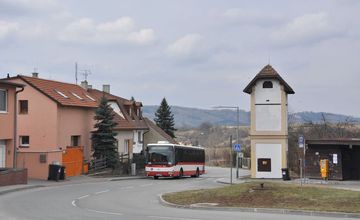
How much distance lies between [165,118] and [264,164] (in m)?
39.7

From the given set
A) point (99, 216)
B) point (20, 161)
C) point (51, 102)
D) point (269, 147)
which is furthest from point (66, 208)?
point (269, 147)

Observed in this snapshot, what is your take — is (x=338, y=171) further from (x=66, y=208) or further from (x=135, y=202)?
(x=66, y=208)

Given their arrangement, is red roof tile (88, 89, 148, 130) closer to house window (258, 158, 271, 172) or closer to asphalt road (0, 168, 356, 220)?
house window (258, 158, 271, 172)

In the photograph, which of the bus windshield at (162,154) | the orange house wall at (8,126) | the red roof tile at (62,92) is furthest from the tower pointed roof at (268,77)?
the orange house wall at (8,126)

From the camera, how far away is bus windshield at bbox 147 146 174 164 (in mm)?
48656

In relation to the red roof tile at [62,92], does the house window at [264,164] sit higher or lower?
lower

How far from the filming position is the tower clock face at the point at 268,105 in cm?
5012

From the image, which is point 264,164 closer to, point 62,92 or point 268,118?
point 268,118

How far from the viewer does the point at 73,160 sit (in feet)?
152

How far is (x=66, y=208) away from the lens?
21625 mm

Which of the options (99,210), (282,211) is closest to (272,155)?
(282,211)

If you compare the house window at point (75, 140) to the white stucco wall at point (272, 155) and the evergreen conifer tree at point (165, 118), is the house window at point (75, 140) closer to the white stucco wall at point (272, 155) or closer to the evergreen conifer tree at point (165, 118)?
the white stucco wall at point (272, 155)

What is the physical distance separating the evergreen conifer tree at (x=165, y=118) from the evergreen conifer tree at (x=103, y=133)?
35.0m

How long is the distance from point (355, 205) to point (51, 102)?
101ft
